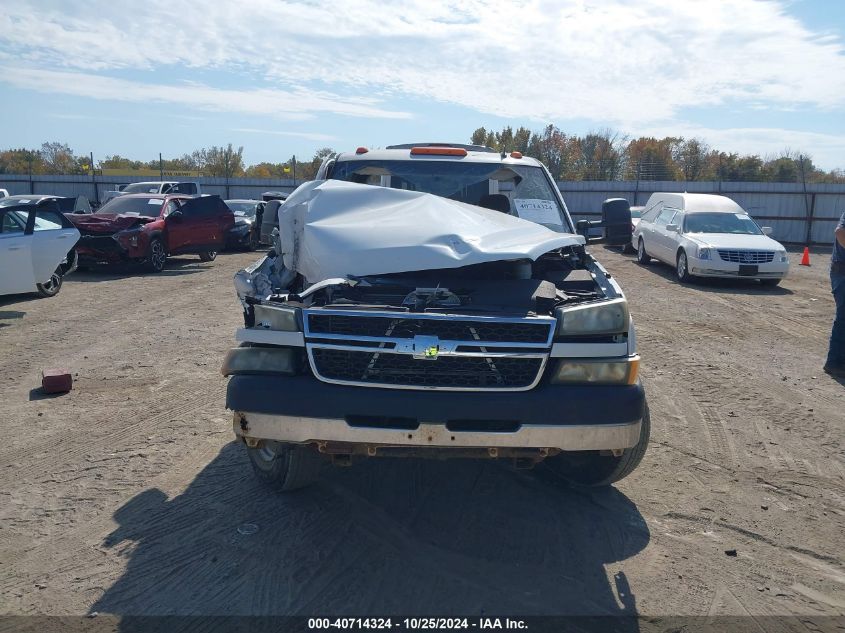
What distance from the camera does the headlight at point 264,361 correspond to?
12.4 ft

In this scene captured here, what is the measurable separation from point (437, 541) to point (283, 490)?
Result: 105 cm

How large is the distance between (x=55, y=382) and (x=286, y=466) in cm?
333

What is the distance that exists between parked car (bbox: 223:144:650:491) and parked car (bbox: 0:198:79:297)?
7761 millimetres

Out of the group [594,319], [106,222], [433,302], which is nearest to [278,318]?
[433,302]

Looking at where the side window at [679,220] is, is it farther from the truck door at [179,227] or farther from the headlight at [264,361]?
the headlight at [264,361]

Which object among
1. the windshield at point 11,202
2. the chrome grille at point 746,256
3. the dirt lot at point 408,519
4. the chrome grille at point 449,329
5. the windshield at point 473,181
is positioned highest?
the windshield at point 473,181

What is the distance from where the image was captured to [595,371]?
3717 millimetres

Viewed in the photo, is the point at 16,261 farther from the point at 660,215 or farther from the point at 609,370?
the point at 660,215

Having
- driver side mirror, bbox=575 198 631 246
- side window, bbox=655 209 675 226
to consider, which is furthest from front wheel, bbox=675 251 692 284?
driver side mirror, bbox=575 198 631 246

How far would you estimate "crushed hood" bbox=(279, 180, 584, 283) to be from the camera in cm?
405

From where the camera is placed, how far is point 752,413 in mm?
6344

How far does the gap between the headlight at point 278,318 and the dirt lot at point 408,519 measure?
3.74 ft

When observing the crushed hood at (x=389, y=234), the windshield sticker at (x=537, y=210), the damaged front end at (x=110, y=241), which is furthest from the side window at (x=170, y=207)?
the windshield sticker at (x=537, y=210)

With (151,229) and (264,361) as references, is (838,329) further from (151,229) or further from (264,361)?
(151,229)
